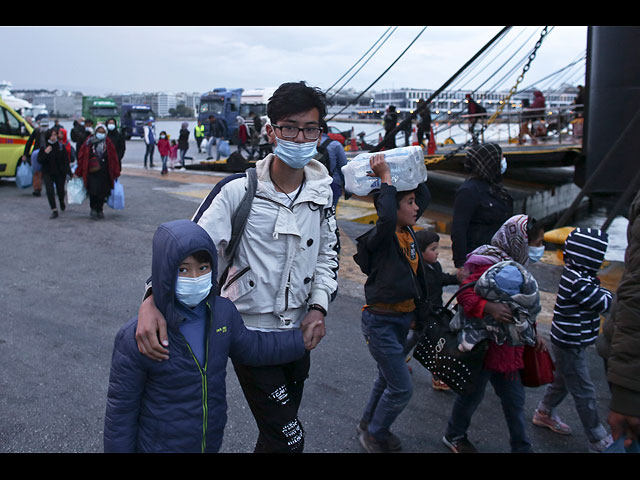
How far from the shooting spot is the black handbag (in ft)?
12.0

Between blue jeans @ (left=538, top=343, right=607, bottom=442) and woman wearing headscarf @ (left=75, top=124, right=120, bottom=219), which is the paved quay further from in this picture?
woman wearing headscarf @ (left=75, top=124, right=120, bottom=219)

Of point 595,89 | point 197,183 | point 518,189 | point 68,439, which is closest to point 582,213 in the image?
point 518,189

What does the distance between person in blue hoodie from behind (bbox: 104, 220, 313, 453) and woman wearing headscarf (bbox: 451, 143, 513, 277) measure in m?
2.67

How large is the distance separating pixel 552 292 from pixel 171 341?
6171mm

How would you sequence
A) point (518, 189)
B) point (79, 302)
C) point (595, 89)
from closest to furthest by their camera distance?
point (79, 302)
point (595, 89)
point (518, 189)

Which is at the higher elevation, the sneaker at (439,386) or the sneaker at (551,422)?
the sneaker at (439,386)

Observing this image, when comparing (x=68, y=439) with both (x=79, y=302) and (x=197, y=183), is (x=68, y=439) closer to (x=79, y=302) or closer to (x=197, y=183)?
(x=79, y=302)

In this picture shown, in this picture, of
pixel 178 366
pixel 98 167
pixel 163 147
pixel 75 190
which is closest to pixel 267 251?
pixel 178 366

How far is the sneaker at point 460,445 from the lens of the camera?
3861 millimetres

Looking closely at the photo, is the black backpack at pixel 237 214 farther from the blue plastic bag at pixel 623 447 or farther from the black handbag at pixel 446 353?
the blue plastic bag at pixel 623 447

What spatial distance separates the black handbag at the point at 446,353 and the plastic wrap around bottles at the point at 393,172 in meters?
0.79

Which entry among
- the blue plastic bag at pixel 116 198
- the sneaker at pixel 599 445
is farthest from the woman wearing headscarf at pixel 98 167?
the sneaker at pixel 599 445

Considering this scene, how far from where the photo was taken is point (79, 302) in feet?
21.7
